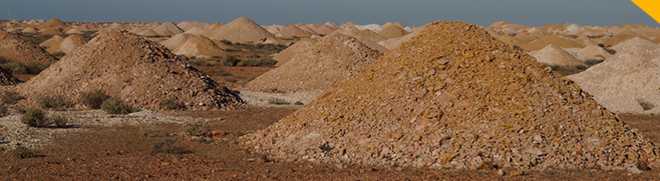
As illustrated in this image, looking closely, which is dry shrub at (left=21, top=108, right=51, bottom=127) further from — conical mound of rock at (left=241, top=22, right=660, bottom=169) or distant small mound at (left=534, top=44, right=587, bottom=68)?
distant small mound at (left=534, top=44, right=587, bottom=68)

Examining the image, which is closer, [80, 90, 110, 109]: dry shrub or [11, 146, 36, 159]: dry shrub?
[11, 146, 36, 159]: dry shrub

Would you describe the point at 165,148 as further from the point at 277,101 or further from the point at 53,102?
the point at 277,101

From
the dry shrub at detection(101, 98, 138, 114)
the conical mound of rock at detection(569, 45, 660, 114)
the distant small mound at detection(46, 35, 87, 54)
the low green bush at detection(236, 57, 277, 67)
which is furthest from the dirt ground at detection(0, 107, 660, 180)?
the distant small mound at detection(46, 35, 87, 54)

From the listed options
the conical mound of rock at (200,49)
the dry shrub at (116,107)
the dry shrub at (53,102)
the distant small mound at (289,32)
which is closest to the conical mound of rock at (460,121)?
the dry shrub at (116,107)

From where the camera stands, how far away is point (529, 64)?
28.3 feet

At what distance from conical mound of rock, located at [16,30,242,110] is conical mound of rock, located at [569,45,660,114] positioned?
38.0ft

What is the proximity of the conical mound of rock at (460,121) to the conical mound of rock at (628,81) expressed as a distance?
8726 millimetres

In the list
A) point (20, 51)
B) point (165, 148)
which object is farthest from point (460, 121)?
point (20, 51)

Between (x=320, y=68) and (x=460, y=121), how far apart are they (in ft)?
43.1

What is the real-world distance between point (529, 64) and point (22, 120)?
9.25 m

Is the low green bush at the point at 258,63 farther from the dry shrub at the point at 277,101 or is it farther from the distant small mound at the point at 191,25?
the distant small mound at the point at 191,25

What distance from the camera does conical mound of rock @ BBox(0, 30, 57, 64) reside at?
2691 centimetres

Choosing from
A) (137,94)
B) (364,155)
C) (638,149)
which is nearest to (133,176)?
(364,155)

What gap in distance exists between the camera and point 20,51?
90.1ft
